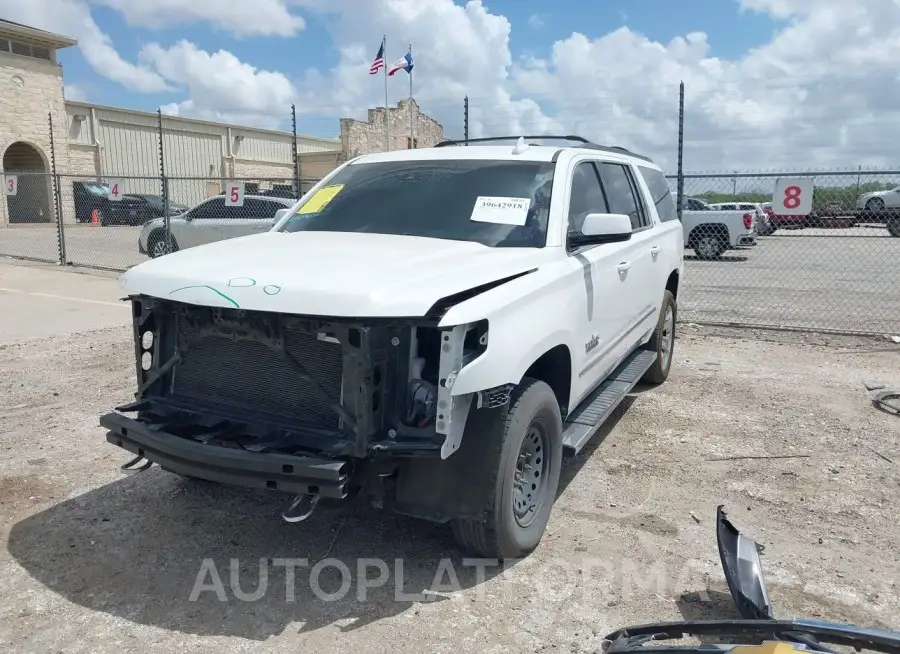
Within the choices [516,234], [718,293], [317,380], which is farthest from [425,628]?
[718,293]

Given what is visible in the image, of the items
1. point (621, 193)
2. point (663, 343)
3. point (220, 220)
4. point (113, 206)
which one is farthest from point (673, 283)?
point (113, 206)

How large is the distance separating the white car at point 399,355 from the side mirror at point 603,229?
1 centimetres

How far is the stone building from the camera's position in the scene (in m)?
32.9

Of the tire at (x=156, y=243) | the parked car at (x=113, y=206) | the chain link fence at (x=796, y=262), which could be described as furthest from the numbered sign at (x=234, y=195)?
the parked car at (x=113, y=206)

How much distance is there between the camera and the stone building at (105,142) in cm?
3288

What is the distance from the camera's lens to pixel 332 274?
3.19m

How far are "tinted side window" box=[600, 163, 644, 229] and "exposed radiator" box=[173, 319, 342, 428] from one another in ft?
8.92

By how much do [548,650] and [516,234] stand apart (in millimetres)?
2107

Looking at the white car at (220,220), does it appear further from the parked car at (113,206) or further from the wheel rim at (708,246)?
the parked car at (113,206)

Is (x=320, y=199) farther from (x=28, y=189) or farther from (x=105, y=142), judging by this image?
(x=105, y=142)

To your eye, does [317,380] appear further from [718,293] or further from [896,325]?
[718,293]

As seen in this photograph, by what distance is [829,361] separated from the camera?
7895mm

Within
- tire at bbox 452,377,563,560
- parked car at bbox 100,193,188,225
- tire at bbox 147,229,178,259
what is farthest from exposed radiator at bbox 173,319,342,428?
parked car at bbox 100,193,188,225

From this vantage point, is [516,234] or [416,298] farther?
[516,234]
